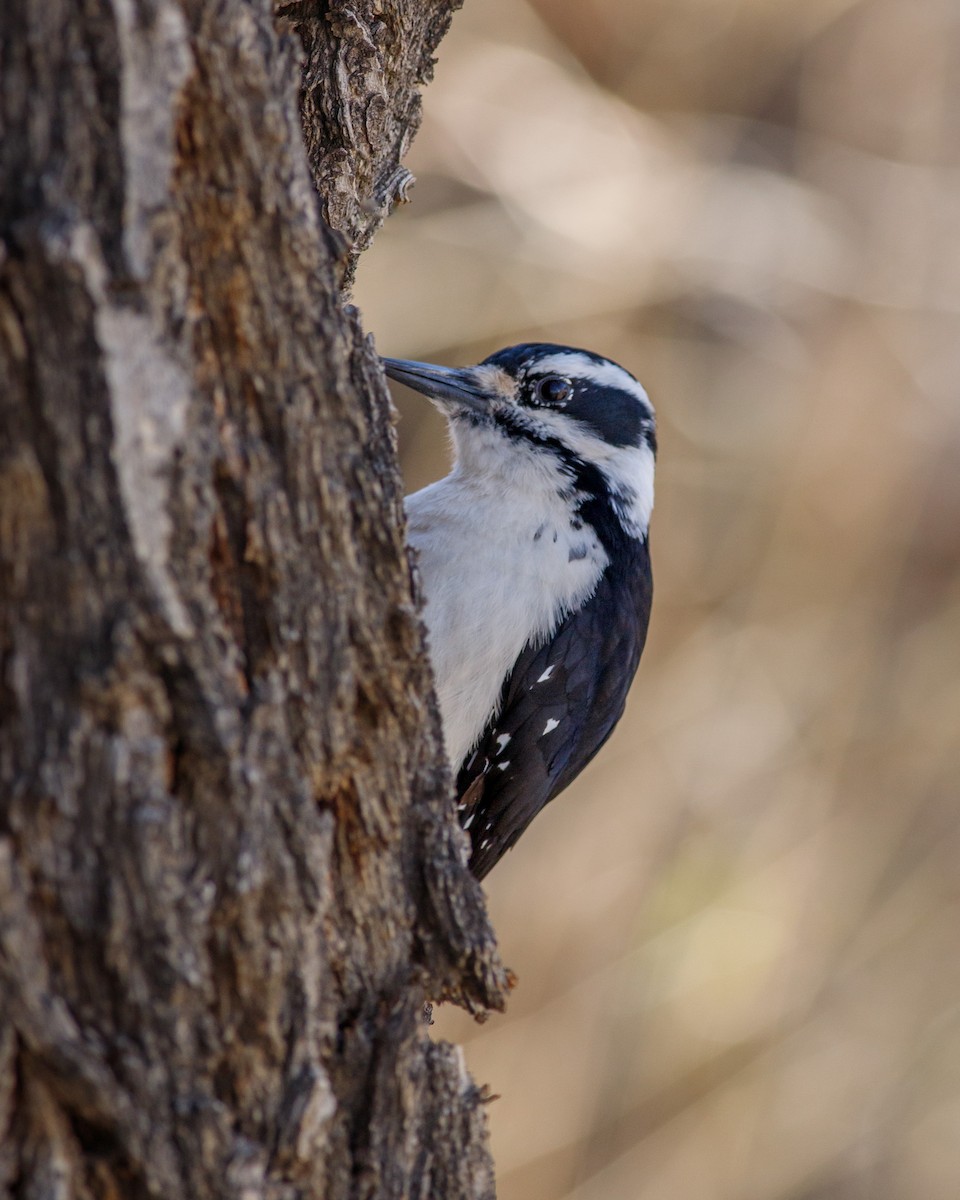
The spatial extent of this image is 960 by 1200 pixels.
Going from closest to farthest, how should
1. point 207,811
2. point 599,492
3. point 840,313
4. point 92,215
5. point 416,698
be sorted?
point 92,215
point 207,811
point 416,698
point 599,492
point 840,313

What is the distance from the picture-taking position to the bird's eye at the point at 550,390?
3770 mm

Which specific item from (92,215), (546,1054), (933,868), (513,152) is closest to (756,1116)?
(546,1054)

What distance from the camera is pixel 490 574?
3422 millimetres

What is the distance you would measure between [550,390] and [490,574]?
2.14 feet

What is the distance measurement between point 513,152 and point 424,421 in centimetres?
135

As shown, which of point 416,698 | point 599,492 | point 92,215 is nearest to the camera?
point 92,215

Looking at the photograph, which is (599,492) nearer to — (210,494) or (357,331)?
(357,331)

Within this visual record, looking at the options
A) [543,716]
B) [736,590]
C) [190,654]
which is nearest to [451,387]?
[543,716]

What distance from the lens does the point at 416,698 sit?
197 centimetres

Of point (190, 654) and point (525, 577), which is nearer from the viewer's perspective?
point (190, 654)

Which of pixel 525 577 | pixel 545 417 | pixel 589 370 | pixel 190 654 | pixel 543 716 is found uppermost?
pixel 589 370

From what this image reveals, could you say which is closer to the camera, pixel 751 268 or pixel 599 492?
pixel 599 492

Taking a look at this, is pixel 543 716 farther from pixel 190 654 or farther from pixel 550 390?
pixel 190 654

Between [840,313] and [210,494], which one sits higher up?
[840,313]
